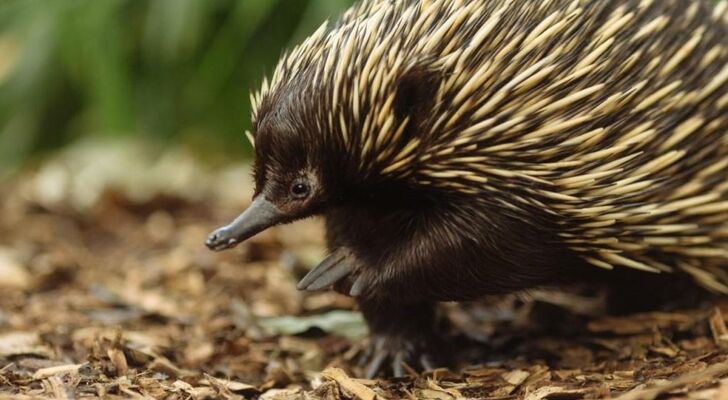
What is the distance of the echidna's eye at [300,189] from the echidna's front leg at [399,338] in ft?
Answer: 2.00

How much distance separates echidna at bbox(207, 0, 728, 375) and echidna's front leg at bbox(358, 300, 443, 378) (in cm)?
35

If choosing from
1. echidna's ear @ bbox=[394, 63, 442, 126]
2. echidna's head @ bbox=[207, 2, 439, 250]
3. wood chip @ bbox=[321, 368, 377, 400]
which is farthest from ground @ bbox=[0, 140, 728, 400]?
→ echidna's ear @ bbox=[394, 63, 442, 126]

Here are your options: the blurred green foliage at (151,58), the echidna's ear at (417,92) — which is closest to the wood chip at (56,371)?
the echidna's ear at (417,92)

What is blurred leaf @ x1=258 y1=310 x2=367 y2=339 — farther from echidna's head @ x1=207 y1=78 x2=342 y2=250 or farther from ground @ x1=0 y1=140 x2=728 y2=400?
echidna's head @ x1=207 y1=78 x2=342 y2=250

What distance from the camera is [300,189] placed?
322 cm

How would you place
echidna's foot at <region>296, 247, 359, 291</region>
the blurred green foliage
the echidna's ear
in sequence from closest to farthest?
the echidna's ear < echidna's foot at <region>296, 247, 359, 291</region> < the blurred green foliage

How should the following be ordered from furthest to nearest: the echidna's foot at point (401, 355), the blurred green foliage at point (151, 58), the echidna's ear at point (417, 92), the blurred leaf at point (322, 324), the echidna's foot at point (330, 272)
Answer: the blurred green foliage at point (151, 58), the blurred leaf at point (322, 324), the echidna's foot at point (401, 355), the echidna's foot at point (330, 272), the echidna's ear at point (417, 92)

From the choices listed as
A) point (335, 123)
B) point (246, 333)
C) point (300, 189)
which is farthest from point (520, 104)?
point (246, 333)

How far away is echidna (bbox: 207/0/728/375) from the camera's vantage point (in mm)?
3129

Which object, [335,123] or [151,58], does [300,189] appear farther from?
[151,58]

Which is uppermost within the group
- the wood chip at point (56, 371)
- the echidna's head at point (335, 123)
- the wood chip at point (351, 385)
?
the echidna's head at point (335, 123)

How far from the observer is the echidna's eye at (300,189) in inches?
127

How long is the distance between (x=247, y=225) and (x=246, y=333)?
1.02 meters

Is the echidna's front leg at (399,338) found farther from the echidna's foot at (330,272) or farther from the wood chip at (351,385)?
the wood chip at (351,385)
